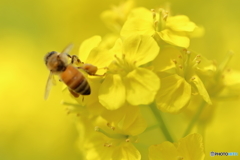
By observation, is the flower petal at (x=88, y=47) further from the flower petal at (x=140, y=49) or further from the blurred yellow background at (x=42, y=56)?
the blurred yellow background at (x=42, y=56)

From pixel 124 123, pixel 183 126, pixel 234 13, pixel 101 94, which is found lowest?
pixel 183 126

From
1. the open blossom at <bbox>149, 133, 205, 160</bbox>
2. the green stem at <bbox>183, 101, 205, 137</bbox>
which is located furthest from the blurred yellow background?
the open blossom at <bbox>149, 133, 205, 160</bbox>

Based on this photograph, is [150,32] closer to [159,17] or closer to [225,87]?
[159,17]

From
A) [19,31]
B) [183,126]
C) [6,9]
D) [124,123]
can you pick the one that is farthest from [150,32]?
[6,9]

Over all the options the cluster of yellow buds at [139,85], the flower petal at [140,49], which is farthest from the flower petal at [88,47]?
the flower petal at [140,49]

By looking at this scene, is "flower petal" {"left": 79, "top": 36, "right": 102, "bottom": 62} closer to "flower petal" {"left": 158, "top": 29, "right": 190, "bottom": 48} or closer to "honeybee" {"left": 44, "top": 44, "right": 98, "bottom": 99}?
"honeybee" {"left": 44, "top": 44, "right": 98, "bottom": 99}
